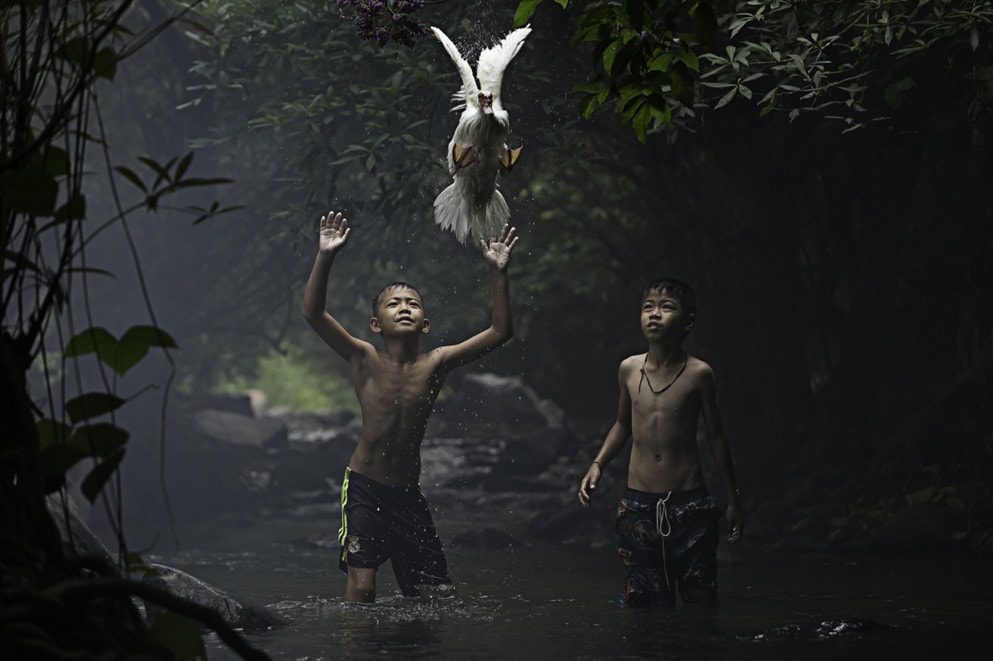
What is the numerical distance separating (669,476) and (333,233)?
2287mm

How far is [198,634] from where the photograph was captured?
3.16 m

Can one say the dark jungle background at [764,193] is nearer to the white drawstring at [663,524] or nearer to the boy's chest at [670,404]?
the boy's chest at [670,404]

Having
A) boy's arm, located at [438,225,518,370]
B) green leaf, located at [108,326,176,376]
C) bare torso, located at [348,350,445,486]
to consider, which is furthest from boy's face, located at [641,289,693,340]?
green leaf, located at [108,326,176,376]

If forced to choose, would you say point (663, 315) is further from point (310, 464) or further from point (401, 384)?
point (310, 464)

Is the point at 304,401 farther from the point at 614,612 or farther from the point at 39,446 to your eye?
the point at 39,446

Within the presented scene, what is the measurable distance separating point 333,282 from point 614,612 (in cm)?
1668

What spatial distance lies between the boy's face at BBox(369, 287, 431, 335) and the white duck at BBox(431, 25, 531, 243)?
1.81m

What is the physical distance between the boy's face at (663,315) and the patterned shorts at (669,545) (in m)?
0.90

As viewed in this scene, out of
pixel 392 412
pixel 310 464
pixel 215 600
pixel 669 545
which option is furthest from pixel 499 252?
pixel 310 464

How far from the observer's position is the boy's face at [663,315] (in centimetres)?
743

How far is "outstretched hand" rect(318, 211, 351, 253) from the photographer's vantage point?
23.3ft

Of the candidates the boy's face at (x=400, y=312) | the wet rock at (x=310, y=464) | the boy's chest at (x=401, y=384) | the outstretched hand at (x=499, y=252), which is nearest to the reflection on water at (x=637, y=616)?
the boy's chest at (x=401, y=384)

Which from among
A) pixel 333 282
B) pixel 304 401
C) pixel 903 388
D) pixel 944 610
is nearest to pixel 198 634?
pixel 944 610

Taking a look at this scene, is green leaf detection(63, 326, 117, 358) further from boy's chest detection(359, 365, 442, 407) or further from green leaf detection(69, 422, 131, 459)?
boy's chest detection(359, 365, 442, 407)
